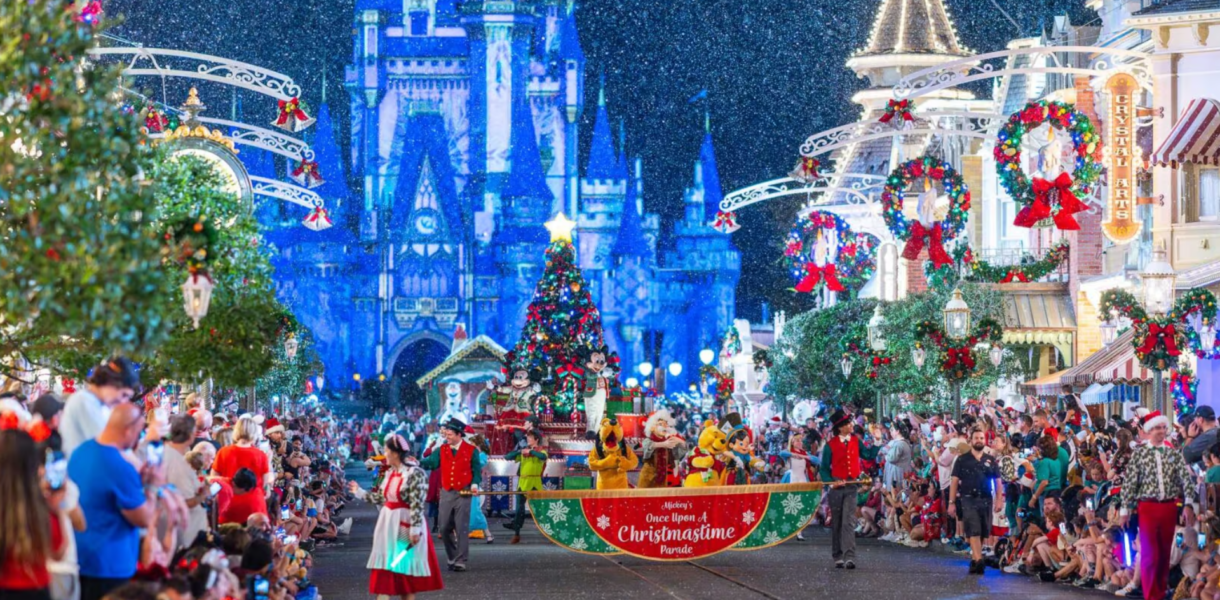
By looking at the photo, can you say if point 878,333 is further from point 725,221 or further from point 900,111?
point 900,111

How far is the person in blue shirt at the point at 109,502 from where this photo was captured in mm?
9234

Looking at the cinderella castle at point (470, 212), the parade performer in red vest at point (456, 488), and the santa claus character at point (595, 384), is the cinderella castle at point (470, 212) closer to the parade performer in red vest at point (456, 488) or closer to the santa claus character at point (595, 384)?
the santa claus character at point (595, 384)

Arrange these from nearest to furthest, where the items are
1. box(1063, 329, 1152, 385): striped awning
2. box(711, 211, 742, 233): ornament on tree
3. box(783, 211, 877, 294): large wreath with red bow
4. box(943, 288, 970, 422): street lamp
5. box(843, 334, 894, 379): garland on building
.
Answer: box(1063, 329, 1152, 385): striped awning < box(943, 288, 970, 422): street lamp < box(843, 334, 894, 379): garland on building < box(783, 211, 877, 294): large wreath with red bow < box(711, 211, 742, 233): ornament on tree

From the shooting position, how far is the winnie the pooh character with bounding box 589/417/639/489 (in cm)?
2061

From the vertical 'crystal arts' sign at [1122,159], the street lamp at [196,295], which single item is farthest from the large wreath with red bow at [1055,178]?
the street lamp at [196,295]

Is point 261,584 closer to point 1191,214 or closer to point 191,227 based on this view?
point 191,227

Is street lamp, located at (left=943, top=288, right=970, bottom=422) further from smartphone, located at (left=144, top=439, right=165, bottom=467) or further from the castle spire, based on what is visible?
the castle spire

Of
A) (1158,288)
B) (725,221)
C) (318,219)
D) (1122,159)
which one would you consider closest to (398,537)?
(1158,288)

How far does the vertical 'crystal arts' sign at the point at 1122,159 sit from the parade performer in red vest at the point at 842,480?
690 centimetres

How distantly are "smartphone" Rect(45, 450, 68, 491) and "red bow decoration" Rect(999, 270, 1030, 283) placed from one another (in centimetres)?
3074

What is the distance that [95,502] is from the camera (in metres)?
9.27

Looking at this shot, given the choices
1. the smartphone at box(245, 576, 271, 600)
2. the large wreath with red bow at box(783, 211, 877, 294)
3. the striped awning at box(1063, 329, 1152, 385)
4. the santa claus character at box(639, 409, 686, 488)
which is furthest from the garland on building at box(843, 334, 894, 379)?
the smartphone at box(245, 576, 271, 600)

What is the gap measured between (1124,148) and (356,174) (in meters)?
94.2

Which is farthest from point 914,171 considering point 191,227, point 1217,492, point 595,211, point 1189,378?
point 595,211
